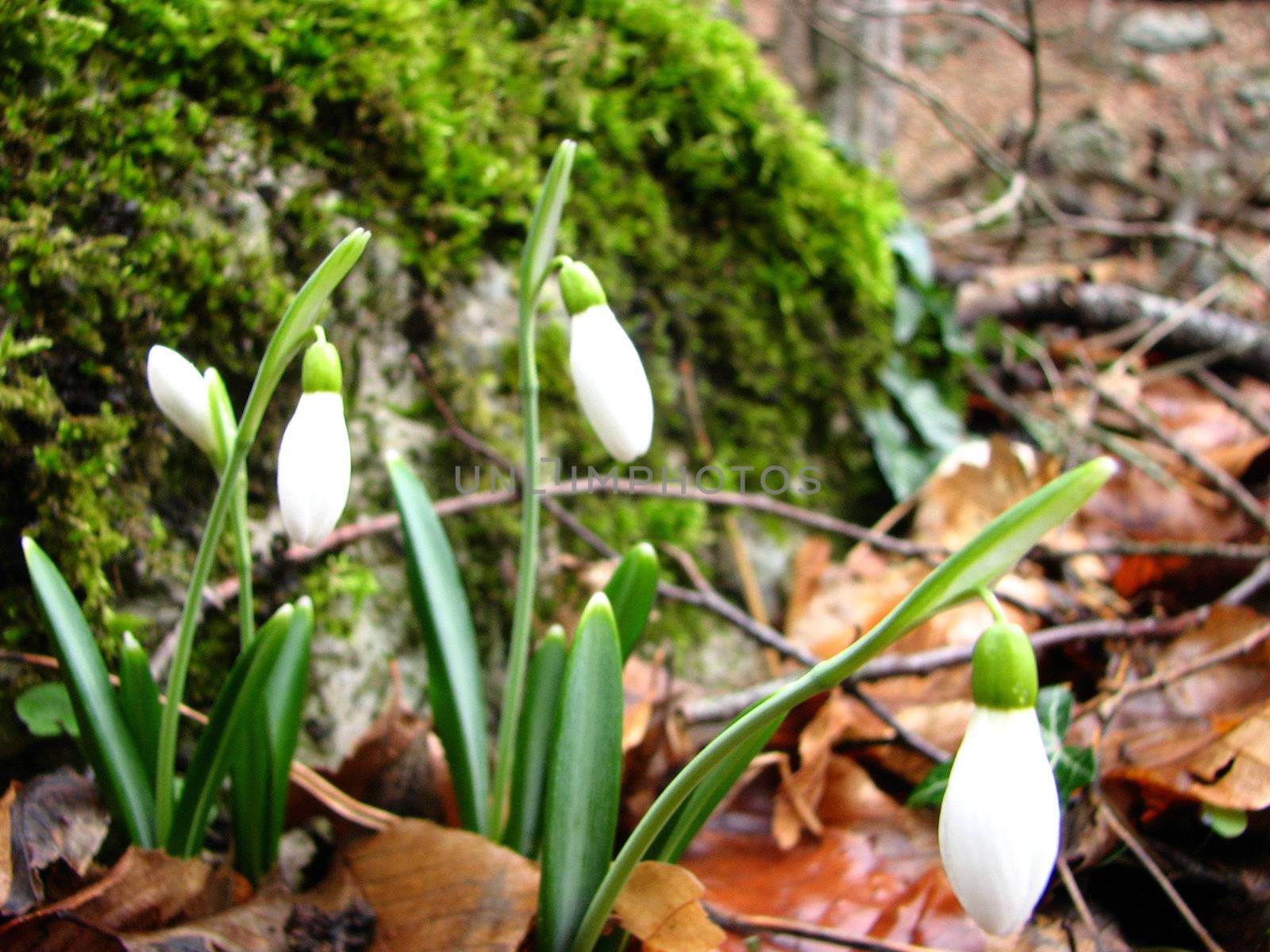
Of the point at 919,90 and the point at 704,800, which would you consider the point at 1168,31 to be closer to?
the point at 919,90

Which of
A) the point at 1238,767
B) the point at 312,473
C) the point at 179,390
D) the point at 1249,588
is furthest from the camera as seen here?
the point at 1249,588

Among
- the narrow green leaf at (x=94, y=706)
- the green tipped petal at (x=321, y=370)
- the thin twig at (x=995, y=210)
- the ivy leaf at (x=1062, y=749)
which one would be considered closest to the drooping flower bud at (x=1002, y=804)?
the ivy leaf at (x=1062, y=749)

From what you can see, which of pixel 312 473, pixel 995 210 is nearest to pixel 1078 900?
pixel 312 473

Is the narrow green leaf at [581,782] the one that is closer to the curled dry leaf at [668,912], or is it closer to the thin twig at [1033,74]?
the curled dry leaf at [668,912]

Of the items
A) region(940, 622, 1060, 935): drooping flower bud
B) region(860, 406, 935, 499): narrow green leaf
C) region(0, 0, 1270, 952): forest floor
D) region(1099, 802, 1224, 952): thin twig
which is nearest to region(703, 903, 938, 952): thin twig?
region(0, 0, 1270, 952): forest floor

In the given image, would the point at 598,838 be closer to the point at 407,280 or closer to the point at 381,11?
the point at 407,280

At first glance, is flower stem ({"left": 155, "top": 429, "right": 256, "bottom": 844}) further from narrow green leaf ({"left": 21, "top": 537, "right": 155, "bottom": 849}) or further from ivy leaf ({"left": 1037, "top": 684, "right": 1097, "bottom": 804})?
ivy leaf ({"left": 1037, "top": 684, "right": 1097, "bottom": 804})

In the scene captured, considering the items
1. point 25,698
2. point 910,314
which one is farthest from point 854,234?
point 25,698
